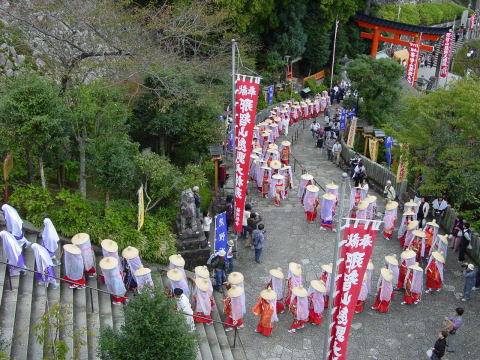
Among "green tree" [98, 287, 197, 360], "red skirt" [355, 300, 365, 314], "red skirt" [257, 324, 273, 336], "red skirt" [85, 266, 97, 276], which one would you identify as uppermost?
"green tree" [98, 287, 197, 360]

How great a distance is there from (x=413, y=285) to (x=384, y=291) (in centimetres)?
87

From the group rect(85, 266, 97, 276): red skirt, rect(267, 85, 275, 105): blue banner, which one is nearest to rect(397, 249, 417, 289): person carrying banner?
rect(85, 266, 97, 276): red skirt

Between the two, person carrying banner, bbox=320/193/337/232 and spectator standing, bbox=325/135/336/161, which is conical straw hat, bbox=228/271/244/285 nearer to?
person carrying banner, bbox=320/193/337/232

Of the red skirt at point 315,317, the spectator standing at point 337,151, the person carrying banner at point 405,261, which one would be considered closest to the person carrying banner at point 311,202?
the person carrying banner at point 405,261

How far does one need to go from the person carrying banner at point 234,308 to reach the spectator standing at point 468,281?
5588 mm

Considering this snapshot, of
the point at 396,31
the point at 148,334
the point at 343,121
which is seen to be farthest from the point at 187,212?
the point at 396,31

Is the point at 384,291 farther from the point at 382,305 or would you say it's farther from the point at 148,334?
the point at 148,334

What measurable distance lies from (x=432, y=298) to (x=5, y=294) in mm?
10079

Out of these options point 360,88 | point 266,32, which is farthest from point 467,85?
point 266,32

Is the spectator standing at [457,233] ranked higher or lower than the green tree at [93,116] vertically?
lower

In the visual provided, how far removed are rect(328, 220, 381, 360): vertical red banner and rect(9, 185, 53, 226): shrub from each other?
7.69 m

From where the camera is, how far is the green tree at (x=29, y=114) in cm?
1126

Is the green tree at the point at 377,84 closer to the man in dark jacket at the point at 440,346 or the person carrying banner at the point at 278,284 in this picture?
the person carrying banner at the point at 278,284

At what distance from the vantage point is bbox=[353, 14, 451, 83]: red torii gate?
36.9 meters
